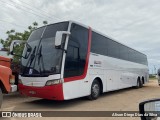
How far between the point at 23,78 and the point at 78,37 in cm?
272

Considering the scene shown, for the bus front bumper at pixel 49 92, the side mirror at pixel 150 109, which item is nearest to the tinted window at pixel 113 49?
the bus front bumper at pixel 49 92

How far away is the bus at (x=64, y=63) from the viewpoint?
788cm

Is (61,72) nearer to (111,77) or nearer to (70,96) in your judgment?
(70,96)

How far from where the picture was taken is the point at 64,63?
317 inches

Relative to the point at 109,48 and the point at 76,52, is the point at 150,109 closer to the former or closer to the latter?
the point at 76,52

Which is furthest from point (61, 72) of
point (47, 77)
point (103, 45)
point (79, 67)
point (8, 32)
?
point (8, 32)

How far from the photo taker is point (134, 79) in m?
17.5

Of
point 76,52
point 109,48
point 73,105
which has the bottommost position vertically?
point 73,105

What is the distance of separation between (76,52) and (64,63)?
101 cm

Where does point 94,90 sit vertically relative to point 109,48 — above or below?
below

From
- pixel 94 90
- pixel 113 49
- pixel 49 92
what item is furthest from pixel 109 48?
pixel 49 92

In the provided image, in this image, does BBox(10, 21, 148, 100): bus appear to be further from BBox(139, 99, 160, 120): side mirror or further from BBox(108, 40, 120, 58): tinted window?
BBox(139, 99, 160, 120): side mirror

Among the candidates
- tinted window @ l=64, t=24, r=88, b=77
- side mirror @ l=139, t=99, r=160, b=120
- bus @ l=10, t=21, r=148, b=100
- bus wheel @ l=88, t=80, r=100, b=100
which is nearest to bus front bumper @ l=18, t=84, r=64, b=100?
bus @ l=10, t=21, r=148, b=100

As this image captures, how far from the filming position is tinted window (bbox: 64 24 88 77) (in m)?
8.33
